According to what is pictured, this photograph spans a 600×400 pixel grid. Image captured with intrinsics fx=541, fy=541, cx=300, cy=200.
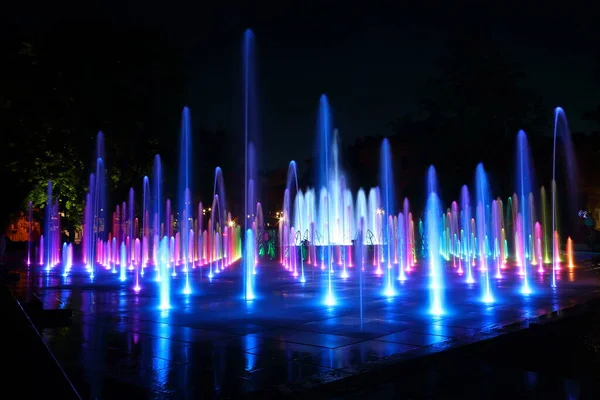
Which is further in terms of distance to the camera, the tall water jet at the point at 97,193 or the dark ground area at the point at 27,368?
the tall water jet at the point at 97,193

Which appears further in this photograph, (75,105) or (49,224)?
(49,224)

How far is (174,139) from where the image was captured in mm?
33781

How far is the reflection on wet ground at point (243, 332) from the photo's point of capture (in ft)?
17.1

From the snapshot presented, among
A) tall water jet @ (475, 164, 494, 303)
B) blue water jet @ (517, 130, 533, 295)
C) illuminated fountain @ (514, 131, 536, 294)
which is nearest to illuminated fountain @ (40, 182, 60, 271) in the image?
tall water jet @ (475, 164, 494, 303)

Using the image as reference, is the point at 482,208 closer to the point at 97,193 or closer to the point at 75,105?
the point at 97,193

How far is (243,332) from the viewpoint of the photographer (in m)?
7.54

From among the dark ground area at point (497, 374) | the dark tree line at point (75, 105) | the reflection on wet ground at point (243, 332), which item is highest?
the dark tree line at point (75, 105)

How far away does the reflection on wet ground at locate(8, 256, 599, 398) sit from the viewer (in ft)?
17.1

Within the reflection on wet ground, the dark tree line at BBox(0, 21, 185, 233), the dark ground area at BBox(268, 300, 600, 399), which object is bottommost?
the dark ground area at BBox(268, 300, 600, 399)

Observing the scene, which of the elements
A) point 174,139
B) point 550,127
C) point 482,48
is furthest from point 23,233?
point 550,127

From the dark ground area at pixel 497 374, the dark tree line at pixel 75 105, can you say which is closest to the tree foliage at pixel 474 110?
the dark tree line at pixel 75 105

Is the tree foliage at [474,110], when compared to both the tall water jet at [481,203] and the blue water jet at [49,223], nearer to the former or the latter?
the tall water jet at [481,203]

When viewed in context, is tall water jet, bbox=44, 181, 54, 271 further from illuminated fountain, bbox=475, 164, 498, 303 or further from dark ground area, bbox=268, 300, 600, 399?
dark ground area, bbox=268, 300, 600, 399

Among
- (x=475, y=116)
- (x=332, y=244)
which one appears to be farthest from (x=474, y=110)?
(x=332, y=244)
